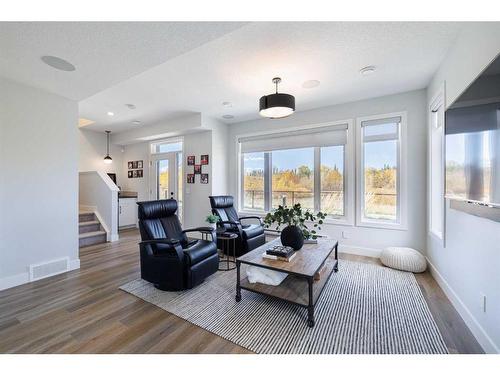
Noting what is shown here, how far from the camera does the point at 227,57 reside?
2424 mm

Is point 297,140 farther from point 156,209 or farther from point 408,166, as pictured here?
point 156,209

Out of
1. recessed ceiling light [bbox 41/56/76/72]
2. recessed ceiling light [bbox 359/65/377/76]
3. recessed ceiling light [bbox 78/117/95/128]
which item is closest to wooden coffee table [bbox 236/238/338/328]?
recessed ceiling light [bbox 359/65/377/76]

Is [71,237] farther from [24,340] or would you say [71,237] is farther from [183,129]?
[183,129]

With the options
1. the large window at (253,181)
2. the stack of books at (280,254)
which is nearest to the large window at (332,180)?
the large window at (253,181)

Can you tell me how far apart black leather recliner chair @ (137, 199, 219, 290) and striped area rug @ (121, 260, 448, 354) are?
125 millimetres

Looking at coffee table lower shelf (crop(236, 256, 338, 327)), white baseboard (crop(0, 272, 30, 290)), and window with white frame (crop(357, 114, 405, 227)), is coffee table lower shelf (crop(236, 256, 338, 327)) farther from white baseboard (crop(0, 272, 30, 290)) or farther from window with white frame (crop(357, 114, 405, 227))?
white baseboard (crop(0, 272, 30, 290))

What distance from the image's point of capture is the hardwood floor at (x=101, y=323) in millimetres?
1592

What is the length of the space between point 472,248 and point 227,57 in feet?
9.51

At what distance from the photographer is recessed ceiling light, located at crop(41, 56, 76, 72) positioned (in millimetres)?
2088

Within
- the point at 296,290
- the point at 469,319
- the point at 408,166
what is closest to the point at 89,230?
the point at 296,290

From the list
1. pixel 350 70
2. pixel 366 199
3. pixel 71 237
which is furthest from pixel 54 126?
pixel 366 199

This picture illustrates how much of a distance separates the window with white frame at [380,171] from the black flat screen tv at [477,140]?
1483mm

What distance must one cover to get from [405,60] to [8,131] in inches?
181

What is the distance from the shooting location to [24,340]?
5.46ft
